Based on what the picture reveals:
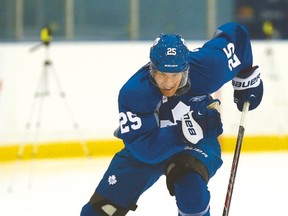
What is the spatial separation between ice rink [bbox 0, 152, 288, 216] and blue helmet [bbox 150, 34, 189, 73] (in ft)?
5.50

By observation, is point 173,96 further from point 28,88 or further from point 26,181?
point 28,88

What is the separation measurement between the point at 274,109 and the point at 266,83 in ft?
0.87

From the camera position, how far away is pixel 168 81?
2.56m

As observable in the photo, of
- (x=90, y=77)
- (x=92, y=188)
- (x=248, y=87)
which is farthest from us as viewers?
(x=90, y=77)

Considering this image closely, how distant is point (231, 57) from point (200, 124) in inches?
13.8

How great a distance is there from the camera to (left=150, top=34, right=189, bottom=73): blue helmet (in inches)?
99.7

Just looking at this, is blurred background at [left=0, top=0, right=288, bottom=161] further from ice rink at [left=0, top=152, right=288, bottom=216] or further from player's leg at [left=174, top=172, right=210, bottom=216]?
player's leg at [left=174, top=172, right=210, bottom=216]

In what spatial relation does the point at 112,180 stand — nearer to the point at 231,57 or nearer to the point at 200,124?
the point at 200,124

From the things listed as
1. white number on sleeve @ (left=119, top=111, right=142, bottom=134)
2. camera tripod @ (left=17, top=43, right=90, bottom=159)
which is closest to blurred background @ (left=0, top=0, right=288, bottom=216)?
camera tripod @ (left=17, top=43, right=90, bottom=159)

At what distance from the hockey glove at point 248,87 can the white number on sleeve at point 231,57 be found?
0.54 ft

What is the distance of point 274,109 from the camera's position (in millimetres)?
6949

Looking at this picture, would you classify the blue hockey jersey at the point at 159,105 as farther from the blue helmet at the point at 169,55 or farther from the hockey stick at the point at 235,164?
the hockey stick at the point at 235,164

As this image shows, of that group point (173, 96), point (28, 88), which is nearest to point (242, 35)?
point (173, 96)

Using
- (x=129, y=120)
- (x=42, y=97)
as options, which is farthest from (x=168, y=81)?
(x=42, y=97)
